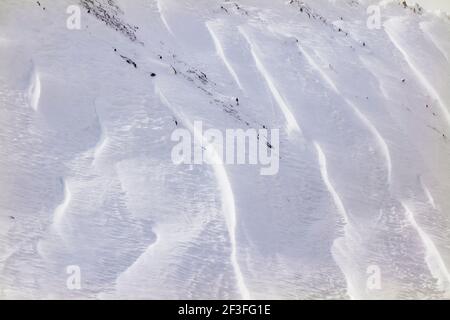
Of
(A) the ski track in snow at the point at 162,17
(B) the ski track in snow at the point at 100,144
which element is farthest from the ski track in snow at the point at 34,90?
(A) the ski track in snow at the point at 162,17

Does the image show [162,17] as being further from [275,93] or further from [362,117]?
[362,117]

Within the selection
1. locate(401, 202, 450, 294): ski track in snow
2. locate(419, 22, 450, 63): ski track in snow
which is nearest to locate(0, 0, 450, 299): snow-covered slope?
locate(401, 202, 450, 294): ski track in snow

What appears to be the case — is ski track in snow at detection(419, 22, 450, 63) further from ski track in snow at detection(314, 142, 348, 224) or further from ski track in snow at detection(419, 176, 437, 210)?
ski track in snow at detection(314, 142, 348, 224)

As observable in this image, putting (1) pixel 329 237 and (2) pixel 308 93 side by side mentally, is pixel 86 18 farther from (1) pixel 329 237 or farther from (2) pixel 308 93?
(1) pixel 329 237

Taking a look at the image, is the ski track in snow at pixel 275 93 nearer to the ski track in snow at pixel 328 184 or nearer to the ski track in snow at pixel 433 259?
the ski track in snow at pixel 328 184

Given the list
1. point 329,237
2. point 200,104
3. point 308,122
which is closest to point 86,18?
point 200,104

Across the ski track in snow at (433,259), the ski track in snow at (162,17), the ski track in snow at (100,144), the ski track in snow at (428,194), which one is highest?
the ski track in snow at (162,17)

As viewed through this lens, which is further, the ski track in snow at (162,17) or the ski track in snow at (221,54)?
the ski track in snow at (162,17)

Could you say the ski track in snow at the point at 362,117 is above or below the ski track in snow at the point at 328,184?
above

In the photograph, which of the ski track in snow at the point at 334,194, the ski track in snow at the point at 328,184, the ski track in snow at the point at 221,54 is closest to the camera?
the ski track in snow at the point at 334,194
